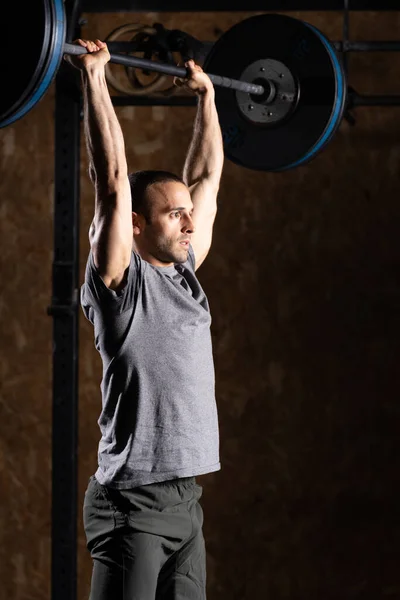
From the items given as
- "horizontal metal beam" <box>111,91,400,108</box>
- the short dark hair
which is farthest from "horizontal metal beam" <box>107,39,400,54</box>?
the short dark hair

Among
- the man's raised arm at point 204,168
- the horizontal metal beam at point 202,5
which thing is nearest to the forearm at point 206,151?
the man's raised arm at point 204,168

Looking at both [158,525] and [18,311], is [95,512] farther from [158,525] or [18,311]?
[18,311]

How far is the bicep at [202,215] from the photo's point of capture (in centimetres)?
253

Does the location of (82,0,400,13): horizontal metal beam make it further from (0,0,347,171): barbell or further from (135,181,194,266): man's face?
(135,181,194,266): man's face


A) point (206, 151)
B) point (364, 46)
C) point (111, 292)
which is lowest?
point (111, 292)

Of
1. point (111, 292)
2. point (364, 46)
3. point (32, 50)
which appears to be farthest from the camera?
point (364, 46)

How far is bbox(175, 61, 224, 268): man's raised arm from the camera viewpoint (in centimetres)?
253

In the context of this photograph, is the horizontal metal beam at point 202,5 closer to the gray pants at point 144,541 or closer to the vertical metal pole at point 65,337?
the vertical metal pole at point 65,337

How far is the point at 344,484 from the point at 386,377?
427 mm

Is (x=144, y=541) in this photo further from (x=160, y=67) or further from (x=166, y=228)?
(x=160, y=67)

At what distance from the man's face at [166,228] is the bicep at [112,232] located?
0.56 feet

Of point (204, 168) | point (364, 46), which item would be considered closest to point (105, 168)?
point (204, 168)

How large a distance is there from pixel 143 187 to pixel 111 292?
1.05 feet

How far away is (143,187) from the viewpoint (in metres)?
2.31
